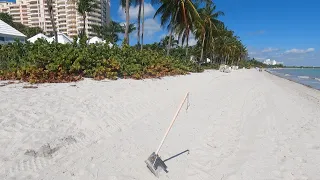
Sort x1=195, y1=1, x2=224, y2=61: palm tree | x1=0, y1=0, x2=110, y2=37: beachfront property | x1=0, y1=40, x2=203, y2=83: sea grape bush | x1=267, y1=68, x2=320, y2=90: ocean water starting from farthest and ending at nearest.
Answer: x1=0, y1=0, x2=110, y2=37: beachfront property, x1=195, y1=1, x2=224, y2=61: palm tree, x1=267, y1=68, x2=320, y2=90: ocean water, x1=0, y1=40, x2=203, y2=83: sea grape bush

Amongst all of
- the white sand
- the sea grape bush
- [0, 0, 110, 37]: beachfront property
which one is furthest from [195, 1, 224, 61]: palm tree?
[0, 0, 110, 37]: beachfront property

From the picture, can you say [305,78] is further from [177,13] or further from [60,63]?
[60,63]

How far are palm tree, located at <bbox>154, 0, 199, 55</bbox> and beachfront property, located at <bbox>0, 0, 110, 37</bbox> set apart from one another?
7804 centimetres

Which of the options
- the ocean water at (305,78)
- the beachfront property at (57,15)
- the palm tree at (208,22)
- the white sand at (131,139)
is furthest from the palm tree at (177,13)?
the beachfront property at (57,15)

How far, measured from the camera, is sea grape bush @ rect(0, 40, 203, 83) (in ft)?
Answer: 25.7

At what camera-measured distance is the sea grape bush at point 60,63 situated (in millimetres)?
7836

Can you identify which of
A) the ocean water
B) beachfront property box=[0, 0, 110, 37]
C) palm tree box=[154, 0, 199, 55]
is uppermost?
beachfront property box=[0, 0, 110, 37]

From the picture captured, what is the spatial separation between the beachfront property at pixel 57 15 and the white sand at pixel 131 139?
96.5m

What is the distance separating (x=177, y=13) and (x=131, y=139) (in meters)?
21.2

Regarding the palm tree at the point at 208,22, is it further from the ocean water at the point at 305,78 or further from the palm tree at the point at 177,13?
the ocean water at the point at 305,78

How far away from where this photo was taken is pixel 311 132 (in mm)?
5469

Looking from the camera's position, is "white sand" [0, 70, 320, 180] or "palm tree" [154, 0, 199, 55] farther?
"palm tree" [154, 0, 199, 55]

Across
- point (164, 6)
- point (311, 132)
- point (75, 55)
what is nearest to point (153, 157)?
point (311, 132)

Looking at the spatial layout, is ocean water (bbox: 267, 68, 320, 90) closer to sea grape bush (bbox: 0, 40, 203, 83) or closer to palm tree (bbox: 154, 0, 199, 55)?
palm tree (bbox: 154, 0, 199, 55)
